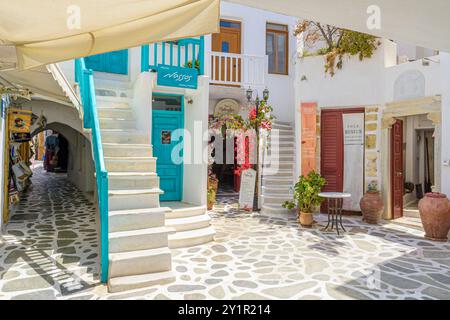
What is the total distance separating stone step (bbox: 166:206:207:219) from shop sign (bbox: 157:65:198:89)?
2676 millimetres

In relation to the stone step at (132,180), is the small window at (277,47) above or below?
above

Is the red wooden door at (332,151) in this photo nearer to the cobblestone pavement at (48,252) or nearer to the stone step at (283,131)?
the stone step at (283,131)


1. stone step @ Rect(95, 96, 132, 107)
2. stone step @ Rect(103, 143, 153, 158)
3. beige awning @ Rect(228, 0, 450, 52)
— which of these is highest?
stone step @ Rect(95, 96, 132, 107)

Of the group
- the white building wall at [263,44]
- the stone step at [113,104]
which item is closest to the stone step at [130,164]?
the stone step at [113,104]

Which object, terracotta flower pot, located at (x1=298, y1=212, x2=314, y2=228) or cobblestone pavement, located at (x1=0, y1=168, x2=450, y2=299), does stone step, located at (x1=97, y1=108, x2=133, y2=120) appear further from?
terracotta flower pot, located at (x1=298, y1=212, x2=314, y2=228)

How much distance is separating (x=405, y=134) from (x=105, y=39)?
38.1 ft

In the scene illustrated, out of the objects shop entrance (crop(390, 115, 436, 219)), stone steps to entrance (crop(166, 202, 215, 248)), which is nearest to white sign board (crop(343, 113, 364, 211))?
shop entrance (crop(390, 115, 436, 219))

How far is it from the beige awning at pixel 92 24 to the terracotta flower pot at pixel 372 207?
22.7 ft

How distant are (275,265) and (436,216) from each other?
12.1ft

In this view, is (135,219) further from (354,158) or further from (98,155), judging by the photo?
(354,158)

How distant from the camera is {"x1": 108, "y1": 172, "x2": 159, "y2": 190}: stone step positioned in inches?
197

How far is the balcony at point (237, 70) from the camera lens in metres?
11.0

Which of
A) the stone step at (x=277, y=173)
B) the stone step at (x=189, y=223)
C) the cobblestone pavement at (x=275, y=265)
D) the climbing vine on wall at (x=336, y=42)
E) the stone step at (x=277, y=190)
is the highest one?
the climbing vine on wall at (x=336, y=42)

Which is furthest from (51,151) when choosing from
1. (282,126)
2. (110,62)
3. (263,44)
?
(282,126)
